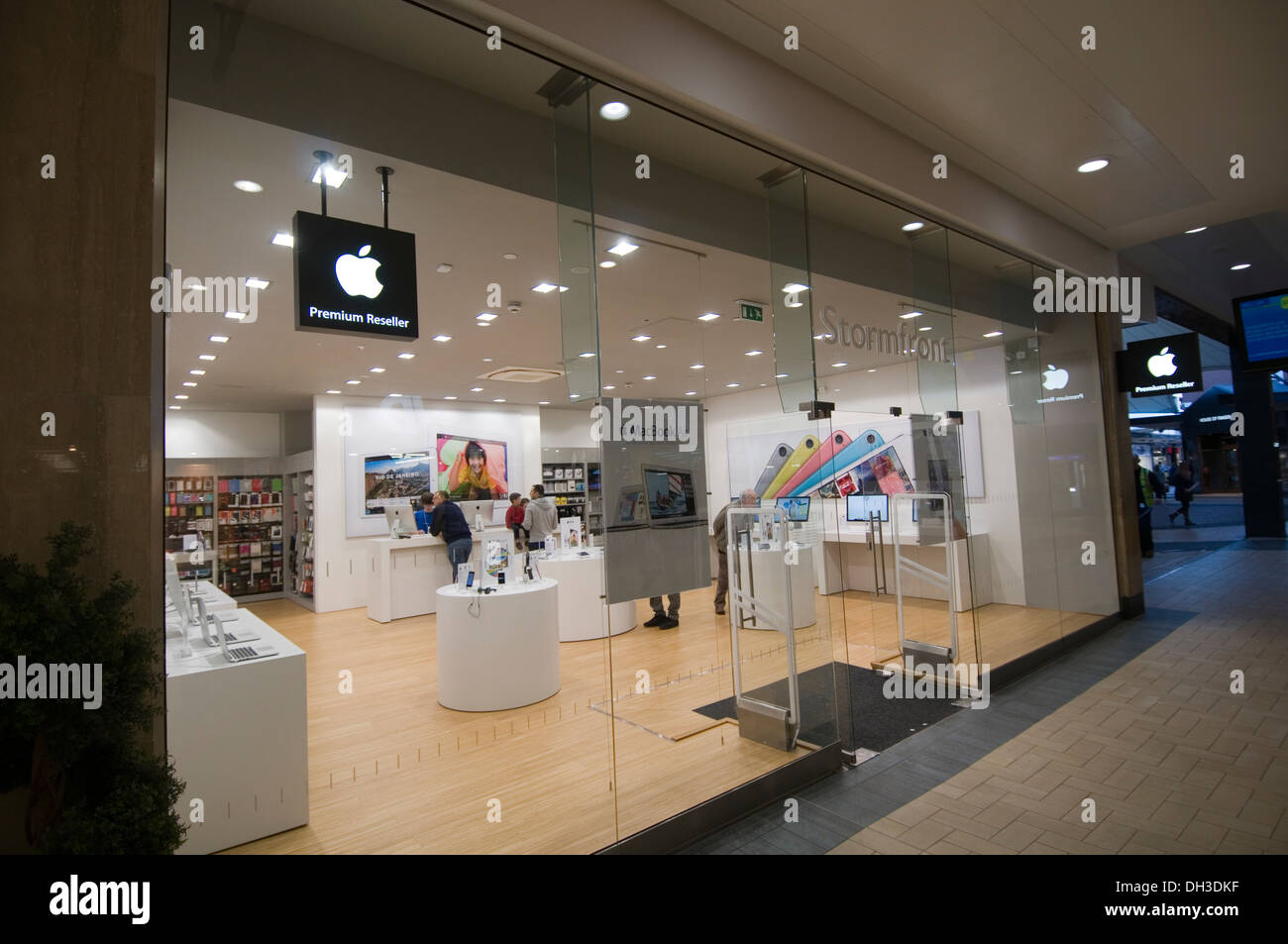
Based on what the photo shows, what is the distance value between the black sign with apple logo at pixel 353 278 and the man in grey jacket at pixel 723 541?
1941 mm

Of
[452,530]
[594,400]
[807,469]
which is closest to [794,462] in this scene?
[807,469]

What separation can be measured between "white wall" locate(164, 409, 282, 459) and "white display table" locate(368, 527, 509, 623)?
2928mm

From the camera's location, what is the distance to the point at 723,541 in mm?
3811

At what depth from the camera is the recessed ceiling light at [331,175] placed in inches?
125

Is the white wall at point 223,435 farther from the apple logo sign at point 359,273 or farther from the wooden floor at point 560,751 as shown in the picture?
the apple logo sign at point 359,273

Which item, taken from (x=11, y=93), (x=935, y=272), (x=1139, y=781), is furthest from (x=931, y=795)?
(x=11, y=93)

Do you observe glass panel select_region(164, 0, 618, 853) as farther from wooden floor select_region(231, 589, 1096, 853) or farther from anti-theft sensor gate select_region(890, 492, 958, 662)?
anti-theft sensor gate select_region(890, 492, 958, 662)

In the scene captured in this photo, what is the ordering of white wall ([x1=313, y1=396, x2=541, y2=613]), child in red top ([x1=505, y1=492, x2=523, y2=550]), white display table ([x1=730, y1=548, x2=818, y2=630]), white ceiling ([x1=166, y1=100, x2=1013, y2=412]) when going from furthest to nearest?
white wall ([x1=313, y1=396, x2=541, y2=613]), child in red top ([x1=505, y1=492, x2=523, y2=550]), white display table ([x1=730, y1=548, x2=818, y2=630]), white ceiling ([x1=166, y1=100, x2=1013, y2=412])

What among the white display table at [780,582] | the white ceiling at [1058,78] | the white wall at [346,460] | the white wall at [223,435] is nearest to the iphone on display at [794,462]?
the white display table at [780,582]

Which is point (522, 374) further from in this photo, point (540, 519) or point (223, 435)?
point (223, 435)

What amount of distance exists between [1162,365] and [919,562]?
10.5 ft

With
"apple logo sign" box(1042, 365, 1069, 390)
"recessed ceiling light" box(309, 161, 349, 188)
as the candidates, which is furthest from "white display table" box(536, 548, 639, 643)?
"apple logo sign" box(1042, 365, 1069, 390)

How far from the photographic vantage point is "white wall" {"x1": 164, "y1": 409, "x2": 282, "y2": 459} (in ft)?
32.8

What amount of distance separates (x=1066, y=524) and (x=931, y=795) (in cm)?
451
